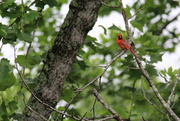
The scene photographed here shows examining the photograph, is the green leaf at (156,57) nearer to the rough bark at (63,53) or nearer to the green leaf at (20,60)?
the rough bark at (63,53)

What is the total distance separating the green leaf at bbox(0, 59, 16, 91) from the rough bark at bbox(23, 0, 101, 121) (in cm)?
31

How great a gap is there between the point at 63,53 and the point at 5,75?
69 centimetres

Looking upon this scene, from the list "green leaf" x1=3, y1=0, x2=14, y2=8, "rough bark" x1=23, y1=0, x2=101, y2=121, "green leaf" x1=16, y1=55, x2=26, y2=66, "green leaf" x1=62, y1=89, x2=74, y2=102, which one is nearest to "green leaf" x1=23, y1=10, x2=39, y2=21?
"green leaf" x1=3, y1=0, x2=14, y2=8

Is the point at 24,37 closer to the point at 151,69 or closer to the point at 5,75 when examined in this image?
the point at 5,75

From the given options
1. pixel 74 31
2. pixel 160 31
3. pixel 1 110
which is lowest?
pixel 1 110

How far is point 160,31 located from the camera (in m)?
8.55

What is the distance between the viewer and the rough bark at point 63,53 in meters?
3.68

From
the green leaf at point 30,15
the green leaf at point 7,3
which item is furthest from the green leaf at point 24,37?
the green leaf at point 7,3

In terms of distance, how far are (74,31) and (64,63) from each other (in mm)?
357

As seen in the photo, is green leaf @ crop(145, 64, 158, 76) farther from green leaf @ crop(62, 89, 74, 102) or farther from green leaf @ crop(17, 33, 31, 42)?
green leaf @ crop(17, 33, 31, 42)

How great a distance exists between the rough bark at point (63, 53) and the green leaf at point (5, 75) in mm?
309

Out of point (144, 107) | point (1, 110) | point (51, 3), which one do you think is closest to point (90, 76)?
point (144, 107)

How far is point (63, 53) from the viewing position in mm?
3693

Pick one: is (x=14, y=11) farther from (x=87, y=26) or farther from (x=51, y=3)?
(x=87, y=26)
